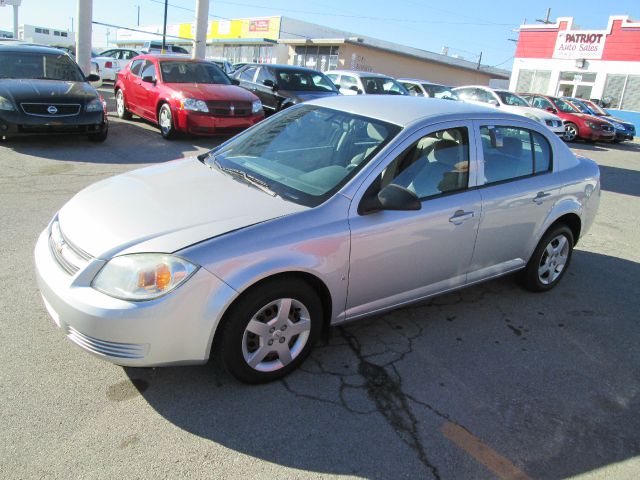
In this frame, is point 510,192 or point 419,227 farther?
point 510,192

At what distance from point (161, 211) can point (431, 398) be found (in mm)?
1937

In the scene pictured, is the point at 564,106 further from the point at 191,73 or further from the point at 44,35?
the point at 44,35

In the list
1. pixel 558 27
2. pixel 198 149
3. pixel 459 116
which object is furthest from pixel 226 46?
pixel 459 116

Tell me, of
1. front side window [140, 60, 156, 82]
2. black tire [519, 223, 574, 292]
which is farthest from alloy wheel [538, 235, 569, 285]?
front side window [140, 60, 156, 82]

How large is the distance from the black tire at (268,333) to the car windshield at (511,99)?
16427 mm

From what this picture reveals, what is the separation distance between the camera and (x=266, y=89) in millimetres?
12742

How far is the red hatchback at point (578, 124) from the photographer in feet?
60.7

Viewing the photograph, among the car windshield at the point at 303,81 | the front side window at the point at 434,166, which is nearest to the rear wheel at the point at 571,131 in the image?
the car windshield at the point at 303,81

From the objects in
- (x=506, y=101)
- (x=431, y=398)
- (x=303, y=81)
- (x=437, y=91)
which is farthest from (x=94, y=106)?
(x=506, y=101)

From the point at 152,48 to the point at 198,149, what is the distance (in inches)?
995

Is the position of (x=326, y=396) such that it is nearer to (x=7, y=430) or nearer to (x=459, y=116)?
(x=7, y=430)

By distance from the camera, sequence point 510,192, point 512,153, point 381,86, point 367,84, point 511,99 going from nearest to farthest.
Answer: point 510,192 → point 512,153 → point 367,84 → point 381,86 → point 511,99

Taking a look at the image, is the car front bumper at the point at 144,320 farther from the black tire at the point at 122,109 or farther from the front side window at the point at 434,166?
the black tire at the point at 122,109

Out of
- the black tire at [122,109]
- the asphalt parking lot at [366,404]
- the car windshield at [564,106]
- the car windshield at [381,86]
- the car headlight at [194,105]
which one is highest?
the car windshield at [564,106]
